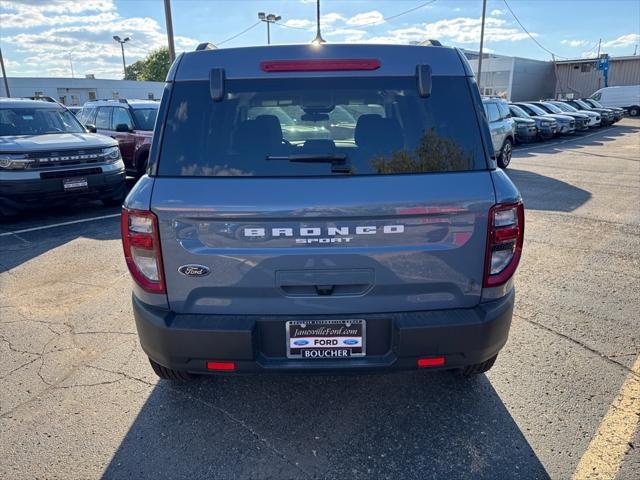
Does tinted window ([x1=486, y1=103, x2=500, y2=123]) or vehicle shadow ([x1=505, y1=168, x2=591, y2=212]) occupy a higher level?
tinted window ([x1=486, y1=103, x2=500, y2=123])

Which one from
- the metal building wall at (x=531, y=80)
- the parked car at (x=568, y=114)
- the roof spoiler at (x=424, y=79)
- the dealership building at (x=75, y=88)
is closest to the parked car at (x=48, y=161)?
the roof spoiler at (x=424, y=79)

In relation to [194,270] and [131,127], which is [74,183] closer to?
[131,127]

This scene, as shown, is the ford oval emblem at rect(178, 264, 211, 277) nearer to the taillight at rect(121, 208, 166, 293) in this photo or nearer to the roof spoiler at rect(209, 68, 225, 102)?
the taillight at rect(121, 208, 166, 293)

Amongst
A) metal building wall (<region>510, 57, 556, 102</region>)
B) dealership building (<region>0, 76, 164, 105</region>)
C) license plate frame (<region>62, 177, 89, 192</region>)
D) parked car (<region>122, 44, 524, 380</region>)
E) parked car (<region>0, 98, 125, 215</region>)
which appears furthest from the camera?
metal building wall (<region>510, 57, 556, 102</region>)

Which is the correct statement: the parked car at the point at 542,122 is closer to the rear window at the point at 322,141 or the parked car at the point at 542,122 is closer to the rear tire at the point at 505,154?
the rear tire at the point at 505,154

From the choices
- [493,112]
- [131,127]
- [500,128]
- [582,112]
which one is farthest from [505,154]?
[582,112]

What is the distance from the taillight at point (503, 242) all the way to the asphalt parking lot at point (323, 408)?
952 mm

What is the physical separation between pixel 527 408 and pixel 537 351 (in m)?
0.78

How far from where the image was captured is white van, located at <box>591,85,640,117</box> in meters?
39.4

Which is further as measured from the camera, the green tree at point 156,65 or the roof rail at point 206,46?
the green tree at point 156,65

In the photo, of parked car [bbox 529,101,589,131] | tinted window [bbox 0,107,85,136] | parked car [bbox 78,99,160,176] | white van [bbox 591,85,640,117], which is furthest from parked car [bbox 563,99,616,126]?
tinted window [bbox 0,107,85,136]

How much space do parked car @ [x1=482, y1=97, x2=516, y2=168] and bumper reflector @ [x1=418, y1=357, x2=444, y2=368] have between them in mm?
11699

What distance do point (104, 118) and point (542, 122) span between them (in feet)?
58.0

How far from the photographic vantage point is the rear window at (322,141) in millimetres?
2318
